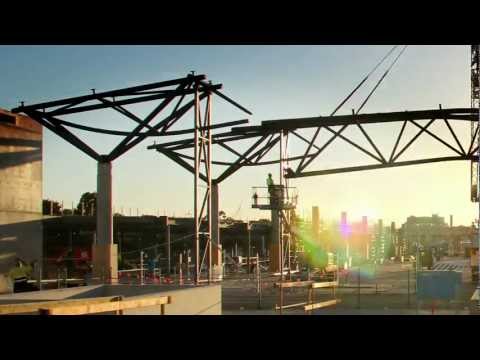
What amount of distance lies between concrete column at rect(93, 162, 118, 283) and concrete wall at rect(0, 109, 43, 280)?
4.70 meters

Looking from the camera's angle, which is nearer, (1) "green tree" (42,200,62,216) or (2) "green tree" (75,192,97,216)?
(1) "green tree" (42,200,62,216)

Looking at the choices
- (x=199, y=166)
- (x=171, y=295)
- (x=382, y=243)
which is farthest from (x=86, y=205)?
(x=171, y=295)

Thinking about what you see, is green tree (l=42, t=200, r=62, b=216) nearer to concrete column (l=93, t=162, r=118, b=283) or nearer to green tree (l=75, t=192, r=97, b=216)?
green tree (l=75, t=192, r=97, b=216)

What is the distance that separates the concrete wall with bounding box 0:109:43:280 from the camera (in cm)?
2834

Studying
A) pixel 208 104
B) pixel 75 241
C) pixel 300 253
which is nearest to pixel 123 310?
pixel 208 104

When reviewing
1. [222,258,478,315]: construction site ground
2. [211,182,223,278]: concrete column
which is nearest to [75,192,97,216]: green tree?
[211,182,223,278]: concrete column

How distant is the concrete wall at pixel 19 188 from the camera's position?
28.3m

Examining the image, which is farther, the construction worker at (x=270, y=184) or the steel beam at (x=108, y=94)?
the construction worker at (x=270, y=184)

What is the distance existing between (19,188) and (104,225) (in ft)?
18.0

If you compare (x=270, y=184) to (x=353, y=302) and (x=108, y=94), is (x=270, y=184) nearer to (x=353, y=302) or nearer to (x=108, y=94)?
(x=353, y=302)

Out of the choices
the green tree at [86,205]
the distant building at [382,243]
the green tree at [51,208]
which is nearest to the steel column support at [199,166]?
the green tree at [51,208]

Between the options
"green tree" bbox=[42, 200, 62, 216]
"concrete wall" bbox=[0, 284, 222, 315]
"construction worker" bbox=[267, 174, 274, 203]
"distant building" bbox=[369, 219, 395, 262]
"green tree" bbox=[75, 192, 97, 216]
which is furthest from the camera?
"distant building" bbox=[369, 219, 395, 262]

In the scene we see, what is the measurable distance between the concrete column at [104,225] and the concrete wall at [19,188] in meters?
4.70

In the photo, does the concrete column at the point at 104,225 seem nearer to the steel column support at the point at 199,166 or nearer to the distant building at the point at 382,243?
the steel column support at the point at 199,166
